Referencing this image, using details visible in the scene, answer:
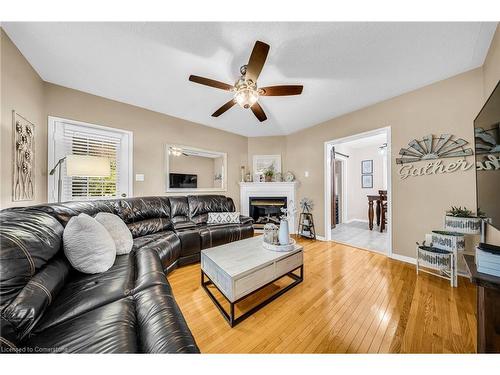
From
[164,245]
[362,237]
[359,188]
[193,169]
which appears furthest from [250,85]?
[359,188]

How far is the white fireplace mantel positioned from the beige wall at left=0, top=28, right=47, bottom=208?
129 inches

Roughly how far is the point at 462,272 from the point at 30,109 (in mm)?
5356

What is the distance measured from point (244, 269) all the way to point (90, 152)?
295 cm

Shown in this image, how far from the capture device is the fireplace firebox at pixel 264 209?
171 inches

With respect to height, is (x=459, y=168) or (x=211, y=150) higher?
(x=211, y=150)

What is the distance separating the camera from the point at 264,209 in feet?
14.7

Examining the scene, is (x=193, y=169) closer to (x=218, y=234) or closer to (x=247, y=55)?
(x=218, y=234)

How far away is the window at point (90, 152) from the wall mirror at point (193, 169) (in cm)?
67

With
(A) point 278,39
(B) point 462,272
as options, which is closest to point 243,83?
(A) point 278,39

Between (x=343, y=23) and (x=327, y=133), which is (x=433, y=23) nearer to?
(x=343, y=23)

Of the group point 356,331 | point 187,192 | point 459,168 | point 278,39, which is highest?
point 278,39

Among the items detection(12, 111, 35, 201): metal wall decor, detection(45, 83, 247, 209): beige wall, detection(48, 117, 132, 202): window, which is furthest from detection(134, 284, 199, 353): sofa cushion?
detection(45, 83, 247, 209): beige wall

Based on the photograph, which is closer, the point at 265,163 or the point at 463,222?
the point at 463,222
